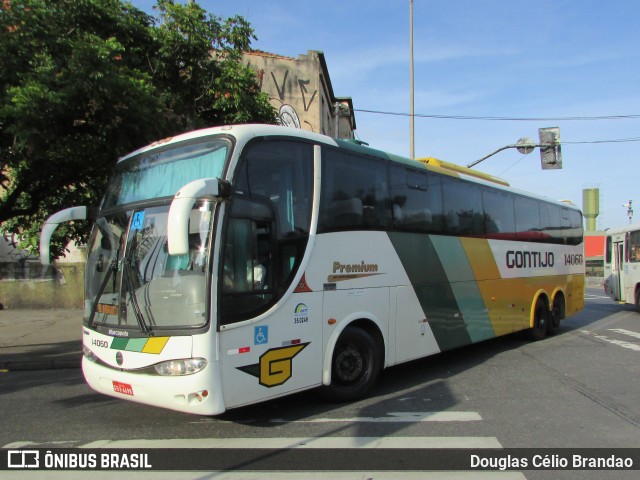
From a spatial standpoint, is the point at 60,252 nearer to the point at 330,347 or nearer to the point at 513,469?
the point at 330,347

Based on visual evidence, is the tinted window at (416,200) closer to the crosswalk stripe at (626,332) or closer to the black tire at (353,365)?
the black tire at (353,365)

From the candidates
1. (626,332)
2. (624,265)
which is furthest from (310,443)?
(624,265)

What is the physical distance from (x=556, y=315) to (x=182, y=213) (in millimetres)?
10925

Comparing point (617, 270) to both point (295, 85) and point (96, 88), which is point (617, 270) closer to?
point (295, 85)

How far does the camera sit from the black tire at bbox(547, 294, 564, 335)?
11644mm

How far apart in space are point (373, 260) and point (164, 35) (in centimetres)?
627

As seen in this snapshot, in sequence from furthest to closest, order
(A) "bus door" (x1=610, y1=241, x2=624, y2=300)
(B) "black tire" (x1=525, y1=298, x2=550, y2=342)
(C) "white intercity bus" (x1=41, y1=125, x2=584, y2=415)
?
(A) "bus door" (x1=610, y1=241, x2=624, y2=300)
(B) "black tire" (x1=525, y1=298, x2=550, y2=342)
(C) "white intercity bus" (x1=41, y1=125, x2=584, y2=415)

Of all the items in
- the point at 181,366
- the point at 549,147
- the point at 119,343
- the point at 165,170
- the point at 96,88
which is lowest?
the point at 181,366

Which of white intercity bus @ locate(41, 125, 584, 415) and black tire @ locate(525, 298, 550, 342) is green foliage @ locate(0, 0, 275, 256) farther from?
black tire @ locate(525, 298, 550, 342)

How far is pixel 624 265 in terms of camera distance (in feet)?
54.7

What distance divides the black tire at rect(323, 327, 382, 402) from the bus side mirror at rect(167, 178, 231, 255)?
2.66 metres

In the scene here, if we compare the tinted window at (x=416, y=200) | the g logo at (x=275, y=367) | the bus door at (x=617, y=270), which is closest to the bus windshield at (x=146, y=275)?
the g logo at (x=275, y=367)

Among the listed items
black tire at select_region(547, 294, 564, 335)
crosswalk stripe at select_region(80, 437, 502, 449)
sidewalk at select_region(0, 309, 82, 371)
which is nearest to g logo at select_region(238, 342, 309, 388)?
crosswalk stripe at select_region(80, 437, 502, 449)

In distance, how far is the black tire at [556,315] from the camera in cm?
1164
